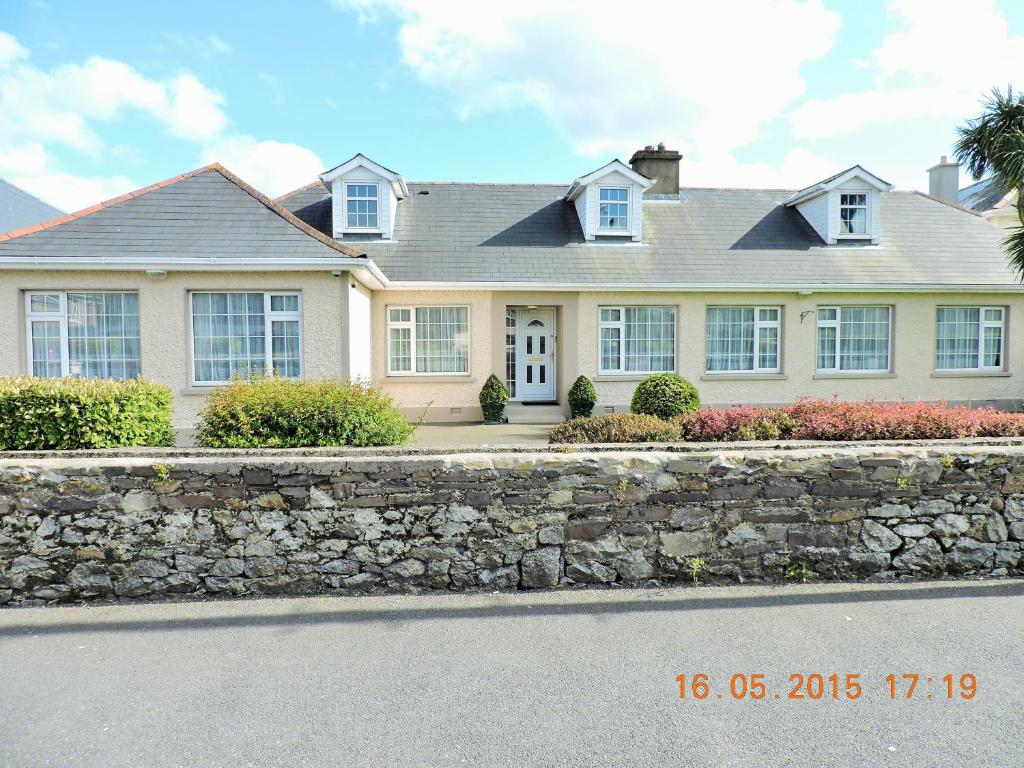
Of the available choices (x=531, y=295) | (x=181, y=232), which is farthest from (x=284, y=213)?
(x=531, y=295)

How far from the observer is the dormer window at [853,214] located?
15836mm

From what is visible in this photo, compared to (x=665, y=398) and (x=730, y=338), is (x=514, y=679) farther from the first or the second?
(x=730, y=338)

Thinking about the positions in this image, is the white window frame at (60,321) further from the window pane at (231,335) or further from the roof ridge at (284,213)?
the roof ridge at (284,213)

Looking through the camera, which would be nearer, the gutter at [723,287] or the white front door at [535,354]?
the gutter at [723,287]

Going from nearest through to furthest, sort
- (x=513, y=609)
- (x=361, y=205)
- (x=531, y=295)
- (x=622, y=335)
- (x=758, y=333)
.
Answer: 1. (x=513, y=609)
2. (x=531, y=295)
3. (x=622, y=335)
4. (x=758, y=333)
5. (x=361, y=205)

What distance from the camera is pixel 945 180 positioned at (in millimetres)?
20812

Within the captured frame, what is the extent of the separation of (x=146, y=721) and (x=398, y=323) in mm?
11316

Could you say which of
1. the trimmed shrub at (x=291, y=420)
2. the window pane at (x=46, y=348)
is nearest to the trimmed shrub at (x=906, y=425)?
the trimmed shrub at (x=291, y=420)

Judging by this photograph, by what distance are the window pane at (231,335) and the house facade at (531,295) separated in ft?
0.12

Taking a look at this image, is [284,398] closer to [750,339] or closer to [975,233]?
[750,339]

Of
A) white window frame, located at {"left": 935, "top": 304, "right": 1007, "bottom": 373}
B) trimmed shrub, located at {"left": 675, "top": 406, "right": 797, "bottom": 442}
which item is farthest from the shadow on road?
white window frame, located at {"left": 935, "top": 304, "right": 1007, "bottom": 373}

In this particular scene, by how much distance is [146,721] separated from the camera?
294 cm

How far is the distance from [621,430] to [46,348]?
10.4m

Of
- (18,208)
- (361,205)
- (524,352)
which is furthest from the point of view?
(18,208)
